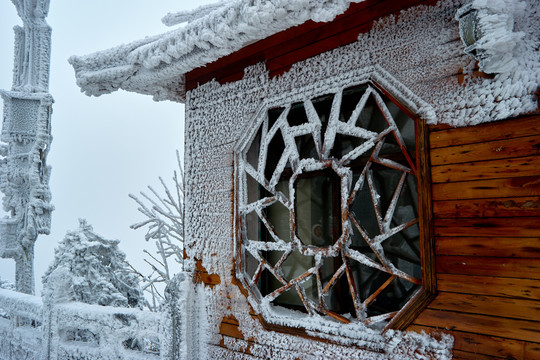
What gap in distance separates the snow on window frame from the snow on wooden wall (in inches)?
1.9

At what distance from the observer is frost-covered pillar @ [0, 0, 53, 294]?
8.31m

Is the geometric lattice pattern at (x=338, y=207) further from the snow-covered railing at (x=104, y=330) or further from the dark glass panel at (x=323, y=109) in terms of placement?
the snow-covered railing at (x=104, y=330)

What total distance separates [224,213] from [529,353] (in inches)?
104

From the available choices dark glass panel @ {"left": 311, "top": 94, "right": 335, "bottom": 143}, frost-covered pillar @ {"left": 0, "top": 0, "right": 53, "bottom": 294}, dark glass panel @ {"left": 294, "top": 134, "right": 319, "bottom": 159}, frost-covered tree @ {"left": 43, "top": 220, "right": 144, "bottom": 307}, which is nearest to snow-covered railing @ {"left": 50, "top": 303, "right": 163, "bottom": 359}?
frost-covered tree @ {"left": 43, "top": 220, "right": 144, "bottom": 307}

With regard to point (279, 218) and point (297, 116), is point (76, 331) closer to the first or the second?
point (279, 218)

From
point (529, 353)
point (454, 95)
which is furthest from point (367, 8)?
point (529, 353)

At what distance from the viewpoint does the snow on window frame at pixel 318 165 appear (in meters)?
2.45

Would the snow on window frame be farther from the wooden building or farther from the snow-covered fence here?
the snow-covered fence

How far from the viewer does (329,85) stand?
10.0ft

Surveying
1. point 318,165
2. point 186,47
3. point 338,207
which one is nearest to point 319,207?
point 338,207

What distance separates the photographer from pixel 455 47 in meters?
2.40

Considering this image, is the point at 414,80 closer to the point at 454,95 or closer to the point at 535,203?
the point at 454,95

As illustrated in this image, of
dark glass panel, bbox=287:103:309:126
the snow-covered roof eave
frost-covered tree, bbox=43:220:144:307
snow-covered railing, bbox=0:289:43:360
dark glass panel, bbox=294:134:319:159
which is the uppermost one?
the snow-covered roof eave

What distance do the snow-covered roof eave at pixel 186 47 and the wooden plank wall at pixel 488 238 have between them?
1.28 metres
